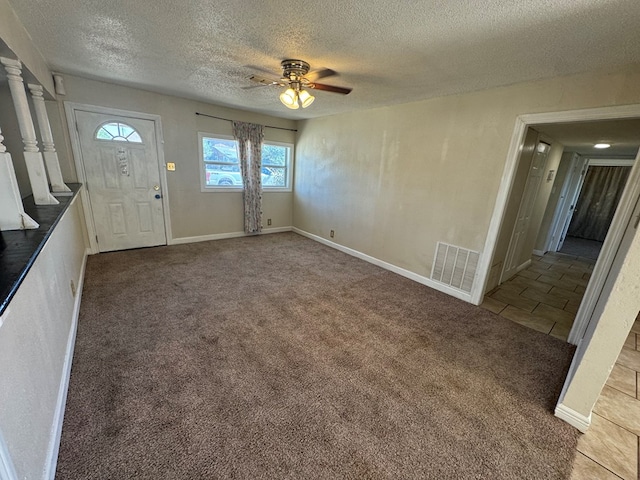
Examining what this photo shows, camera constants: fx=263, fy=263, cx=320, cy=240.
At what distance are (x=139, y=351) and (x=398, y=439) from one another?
195cm

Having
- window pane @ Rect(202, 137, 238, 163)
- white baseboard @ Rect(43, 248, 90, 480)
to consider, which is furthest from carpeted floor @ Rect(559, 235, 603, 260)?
white baseboard @ Rect(43, 248, 90, 480)

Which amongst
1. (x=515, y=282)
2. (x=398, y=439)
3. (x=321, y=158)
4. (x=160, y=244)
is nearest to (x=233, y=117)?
(x=321, y=158)

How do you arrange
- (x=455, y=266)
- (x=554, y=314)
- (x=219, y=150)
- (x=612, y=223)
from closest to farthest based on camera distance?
(x=612, y=223)
(x=554, y=314)
(x=455, y=266)
(x=219, y=150)

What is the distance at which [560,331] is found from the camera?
269 centimetres

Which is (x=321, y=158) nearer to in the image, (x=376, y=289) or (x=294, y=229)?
(x=294, y=229)

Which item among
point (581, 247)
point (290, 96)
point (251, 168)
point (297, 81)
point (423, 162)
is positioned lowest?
point (581, 247)

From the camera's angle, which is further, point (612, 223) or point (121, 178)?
point (121, 178)

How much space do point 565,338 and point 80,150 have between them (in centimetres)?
612

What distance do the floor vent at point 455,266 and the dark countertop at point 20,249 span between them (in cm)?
359

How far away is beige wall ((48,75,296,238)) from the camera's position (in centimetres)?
345

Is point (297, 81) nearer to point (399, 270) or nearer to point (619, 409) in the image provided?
point (399, 270)

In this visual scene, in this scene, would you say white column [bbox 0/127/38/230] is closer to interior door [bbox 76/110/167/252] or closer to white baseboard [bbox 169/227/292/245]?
interior door [bbox 76/110/167/252]

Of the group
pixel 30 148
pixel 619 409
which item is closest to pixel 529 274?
pixel 619 409

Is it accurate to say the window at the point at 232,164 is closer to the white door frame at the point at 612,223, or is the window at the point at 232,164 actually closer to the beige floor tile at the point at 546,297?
the white door frame at the point at 612,223
